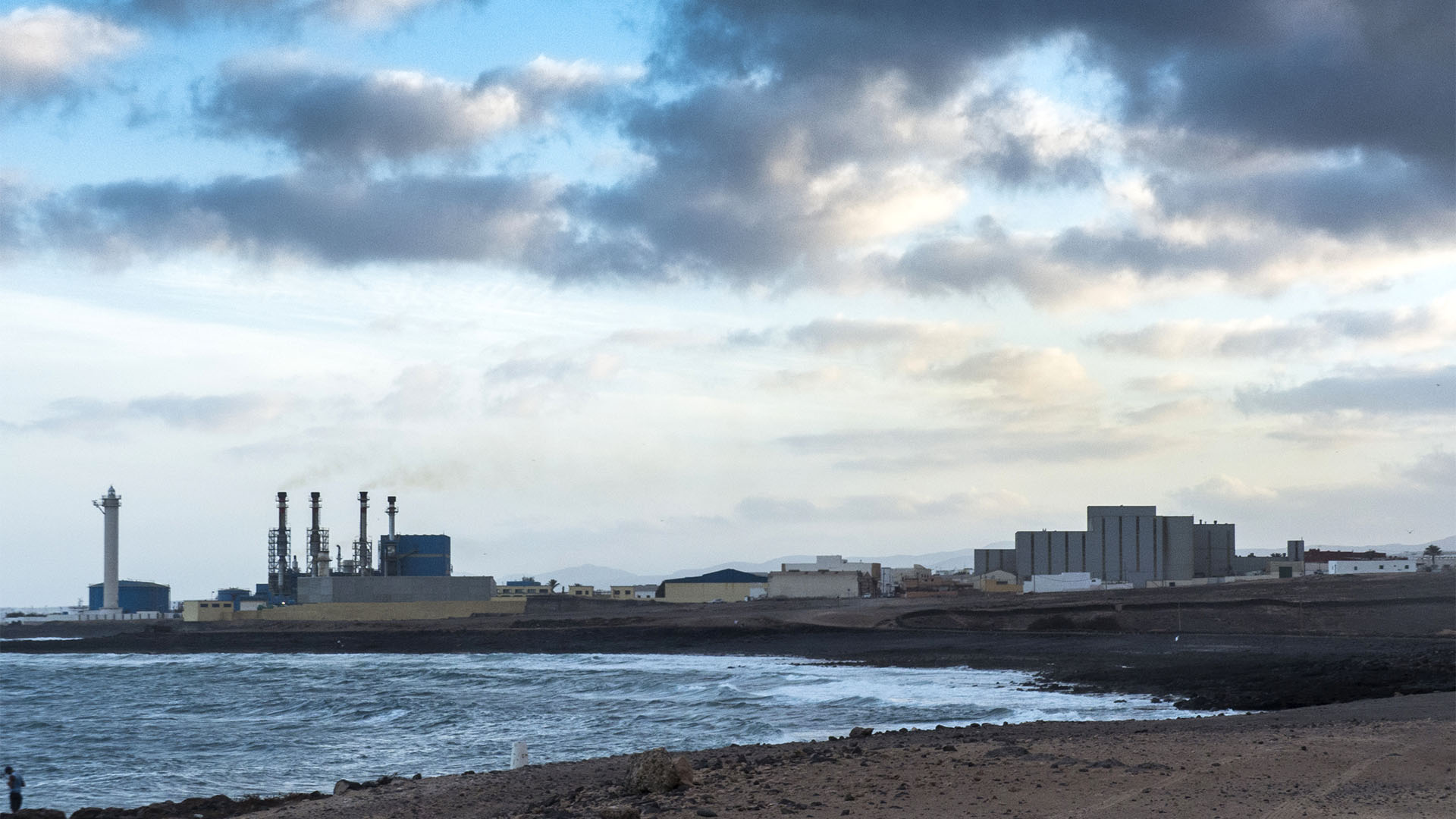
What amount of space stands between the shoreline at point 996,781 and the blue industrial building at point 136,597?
129664 mm

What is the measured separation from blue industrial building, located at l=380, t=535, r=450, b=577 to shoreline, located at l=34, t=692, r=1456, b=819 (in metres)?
92.9

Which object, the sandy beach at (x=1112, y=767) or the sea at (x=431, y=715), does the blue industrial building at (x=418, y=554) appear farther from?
the sandy beach at (x=1112, y=767)

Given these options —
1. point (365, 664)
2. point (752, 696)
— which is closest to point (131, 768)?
point (752, 696)

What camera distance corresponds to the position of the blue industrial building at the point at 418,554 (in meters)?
112

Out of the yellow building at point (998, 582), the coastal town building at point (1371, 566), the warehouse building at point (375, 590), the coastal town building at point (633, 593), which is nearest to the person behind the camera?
the coastal town building at point (1371, 566)

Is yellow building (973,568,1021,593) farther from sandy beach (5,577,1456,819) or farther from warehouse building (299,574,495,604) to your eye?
sandy beach (5,577,1456,819)

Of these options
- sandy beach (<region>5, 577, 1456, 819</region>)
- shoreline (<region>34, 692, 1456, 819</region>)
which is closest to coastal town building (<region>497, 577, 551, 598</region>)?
sandy beach (<region>5, 577, 1456, 819</region>)

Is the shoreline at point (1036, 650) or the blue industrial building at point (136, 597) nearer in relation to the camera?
the shoreline at point (1036, 650)

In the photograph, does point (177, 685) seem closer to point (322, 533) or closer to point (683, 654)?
point (683, 654)

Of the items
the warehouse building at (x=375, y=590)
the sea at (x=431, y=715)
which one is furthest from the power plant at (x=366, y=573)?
the sea at (x=431, y=715)

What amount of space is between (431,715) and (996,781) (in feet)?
92.7

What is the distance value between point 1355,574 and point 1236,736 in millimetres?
71085

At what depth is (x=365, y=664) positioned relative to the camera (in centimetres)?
7188

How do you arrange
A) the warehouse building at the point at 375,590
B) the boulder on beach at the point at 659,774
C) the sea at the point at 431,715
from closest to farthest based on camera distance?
the boulder on beach at the point at 659,774, the sea at the point at 431,715, the warehouse building at the point at 375,590
